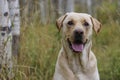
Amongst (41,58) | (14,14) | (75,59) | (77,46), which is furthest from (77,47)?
(41,58)

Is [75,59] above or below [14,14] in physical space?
below

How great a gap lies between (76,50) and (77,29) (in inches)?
10.6

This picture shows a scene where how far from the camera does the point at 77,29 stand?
20.0ft

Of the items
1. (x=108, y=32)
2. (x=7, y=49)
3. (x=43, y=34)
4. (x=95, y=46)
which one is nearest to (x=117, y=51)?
(x=95, y=46)

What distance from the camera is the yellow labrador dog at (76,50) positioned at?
20.1ft

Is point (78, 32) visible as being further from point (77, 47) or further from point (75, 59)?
point (75, 59)

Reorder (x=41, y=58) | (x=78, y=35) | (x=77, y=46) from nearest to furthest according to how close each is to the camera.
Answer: (x=78, y=35), (x=77, y=46), (x=41, y=58)

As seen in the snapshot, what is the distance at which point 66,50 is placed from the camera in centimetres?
635

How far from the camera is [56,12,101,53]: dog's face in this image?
6.08m

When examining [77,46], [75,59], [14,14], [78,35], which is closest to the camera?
[78,35]

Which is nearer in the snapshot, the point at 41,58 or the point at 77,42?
the point at 77,42

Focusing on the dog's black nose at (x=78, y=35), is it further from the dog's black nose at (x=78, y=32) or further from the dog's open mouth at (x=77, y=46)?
the dog's open mouth at (x=77, y=46)

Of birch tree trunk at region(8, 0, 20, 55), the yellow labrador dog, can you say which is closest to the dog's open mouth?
the yellow labrador dog

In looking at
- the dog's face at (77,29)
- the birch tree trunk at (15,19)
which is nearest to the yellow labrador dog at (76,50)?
the dog's face at (77,29)
